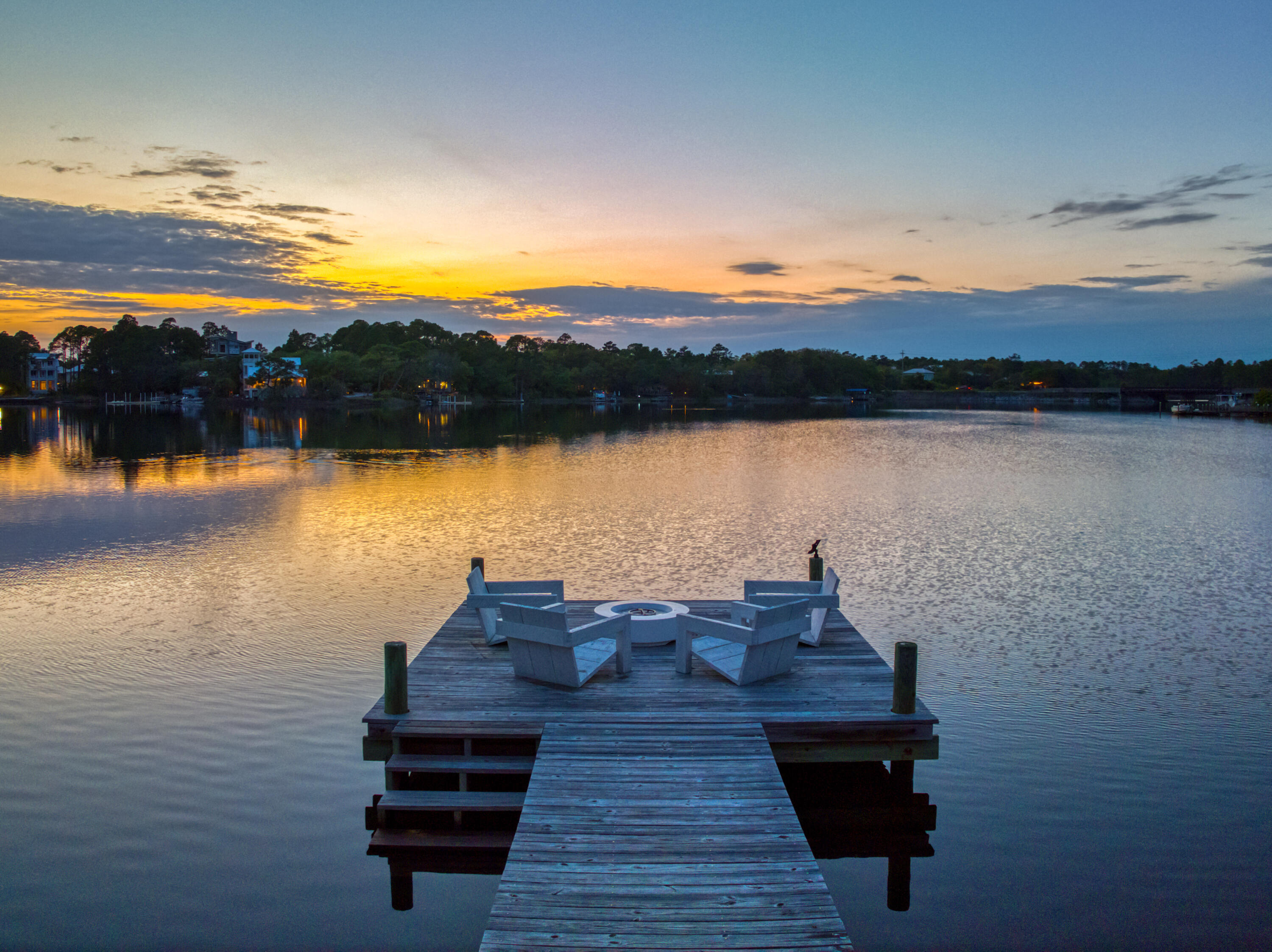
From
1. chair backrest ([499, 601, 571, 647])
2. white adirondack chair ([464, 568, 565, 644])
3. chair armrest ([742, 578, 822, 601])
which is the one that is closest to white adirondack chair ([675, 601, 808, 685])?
chair armrest ([742, 578, 822, 601])

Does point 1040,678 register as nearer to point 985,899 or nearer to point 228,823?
point 985,899

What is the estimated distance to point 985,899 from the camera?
6.22 m

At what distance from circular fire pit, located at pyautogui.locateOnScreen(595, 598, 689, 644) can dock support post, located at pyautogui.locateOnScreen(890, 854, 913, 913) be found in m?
2.91

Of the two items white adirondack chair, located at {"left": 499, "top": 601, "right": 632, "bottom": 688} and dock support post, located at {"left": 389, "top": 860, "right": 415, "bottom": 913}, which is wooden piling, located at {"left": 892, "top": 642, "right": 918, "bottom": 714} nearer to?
dock support post, located at {"left": 389, "top": 860, "right": 415, "bottom": 913}

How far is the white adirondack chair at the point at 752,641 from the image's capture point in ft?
24.8

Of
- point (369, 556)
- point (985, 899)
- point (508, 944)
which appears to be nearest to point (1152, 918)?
point (985, 899)

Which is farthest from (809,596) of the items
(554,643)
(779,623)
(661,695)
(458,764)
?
(458,764)

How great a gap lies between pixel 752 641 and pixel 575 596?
22.6ft

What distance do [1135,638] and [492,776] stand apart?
32.6 feet

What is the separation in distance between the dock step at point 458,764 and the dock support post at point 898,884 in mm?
1009

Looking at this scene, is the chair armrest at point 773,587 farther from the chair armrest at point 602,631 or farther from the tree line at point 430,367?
the tree line at point 430,367

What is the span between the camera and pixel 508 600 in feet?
28.7

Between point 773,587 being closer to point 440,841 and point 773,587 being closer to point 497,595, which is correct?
point 497,595

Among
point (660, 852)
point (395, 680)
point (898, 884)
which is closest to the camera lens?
point (660, 852)
